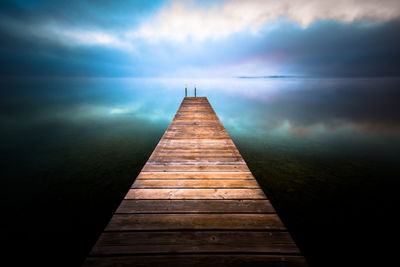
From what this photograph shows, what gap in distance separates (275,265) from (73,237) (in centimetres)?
435

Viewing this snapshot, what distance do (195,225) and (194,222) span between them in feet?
0.18

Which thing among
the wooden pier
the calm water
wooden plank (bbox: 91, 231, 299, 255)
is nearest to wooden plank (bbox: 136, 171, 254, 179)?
the wooden pier

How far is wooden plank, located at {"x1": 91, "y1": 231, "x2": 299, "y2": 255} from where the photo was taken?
1.94 meters

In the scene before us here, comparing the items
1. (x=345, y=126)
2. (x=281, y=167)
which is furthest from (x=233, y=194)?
(x=345, y=126)

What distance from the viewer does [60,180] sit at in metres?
5.59

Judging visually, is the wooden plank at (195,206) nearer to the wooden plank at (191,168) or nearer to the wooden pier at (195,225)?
the wooden pier at (195,225)

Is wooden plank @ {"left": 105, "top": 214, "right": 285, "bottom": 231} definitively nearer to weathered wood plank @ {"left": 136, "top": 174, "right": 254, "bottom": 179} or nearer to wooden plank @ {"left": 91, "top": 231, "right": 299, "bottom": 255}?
wooden plank @ {"left": 91, "top": 231, "right": 299, "bottom": 255}

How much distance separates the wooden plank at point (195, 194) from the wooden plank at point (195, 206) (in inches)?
3.9

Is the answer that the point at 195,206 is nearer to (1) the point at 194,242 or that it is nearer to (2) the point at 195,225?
(2) the point at 195,225

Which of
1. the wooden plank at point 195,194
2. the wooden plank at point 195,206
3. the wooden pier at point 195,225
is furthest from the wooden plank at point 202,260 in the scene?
the wooden plank at point 195,194

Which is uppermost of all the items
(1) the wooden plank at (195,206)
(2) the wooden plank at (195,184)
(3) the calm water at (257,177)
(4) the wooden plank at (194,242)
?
(2) the wooden plank at (195,184)

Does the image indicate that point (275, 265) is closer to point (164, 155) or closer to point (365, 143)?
point (164, 155)

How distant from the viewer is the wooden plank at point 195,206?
2.54 m

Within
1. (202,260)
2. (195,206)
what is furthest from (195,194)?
(202,260)
